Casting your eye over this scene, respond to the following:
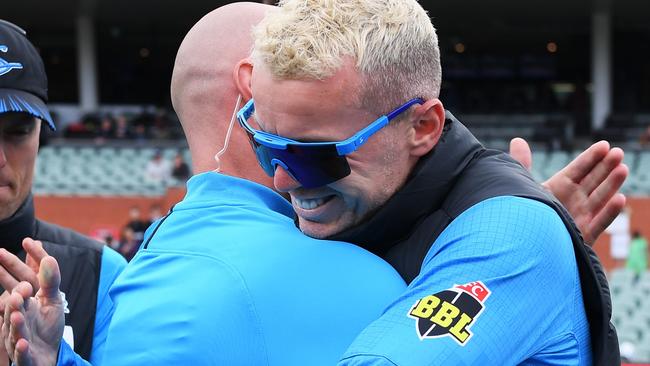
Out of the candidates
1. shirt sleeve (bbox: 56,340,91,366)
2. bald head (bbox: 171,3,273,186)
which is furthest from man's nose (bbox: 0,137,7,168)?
shirt sleeve (bbox: 56,340,91,366)

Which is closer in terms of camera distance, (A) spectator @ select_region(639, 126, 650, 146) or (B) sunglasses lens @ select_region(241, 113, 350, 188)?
(B) sunglasses lens @ select_region(241, 113, 350, 188)

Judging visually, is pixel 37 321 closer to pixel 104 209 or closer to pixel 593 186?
pixel 593 186

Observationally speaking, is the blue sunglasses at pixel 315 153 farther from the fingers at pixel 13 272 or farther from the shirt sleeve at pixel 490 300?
the fingers at pixel 13 272

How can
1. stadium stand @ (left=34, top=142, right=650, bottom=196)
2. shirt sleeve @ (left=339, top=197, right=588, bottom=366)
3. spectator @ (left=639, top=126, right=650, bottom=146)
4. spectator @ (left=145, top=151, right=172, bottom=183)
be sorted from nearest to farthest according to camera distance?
shirt sleeve @ (left=339, top=197, right=588, bottom=366), stadium stand @ (left=34, top=142, right=650, bottom=196), spectator @ (left=145, top=151, right=172, bottom=183), spectator @ (left=639, top=126, right=650, bottom=146)

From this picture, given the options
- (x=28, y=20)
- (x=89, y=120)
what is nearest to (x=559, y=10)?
(x=89, y=120)

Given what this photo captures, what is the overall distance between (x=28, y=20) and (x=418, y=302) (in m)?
27.8

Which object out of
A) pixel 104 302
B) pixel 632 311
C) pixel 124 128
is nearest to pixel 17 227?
pixel 104 302

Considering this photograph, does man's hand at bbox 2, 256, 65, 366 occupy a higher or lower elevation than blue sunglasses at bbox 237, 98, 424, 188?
lower

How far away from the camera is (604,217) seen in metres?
1.95

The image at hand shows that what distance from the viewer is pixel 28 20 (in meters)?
27.2

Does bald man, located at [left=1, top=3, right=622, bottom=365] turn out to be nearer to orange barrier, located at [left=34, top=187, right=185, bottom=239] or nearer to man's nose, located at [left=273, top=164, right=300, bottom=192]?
man's nose, located at [left=273, top=164, right=300, bottom=192]

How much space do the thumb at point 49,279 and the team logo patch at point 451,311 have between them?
0.72 metres

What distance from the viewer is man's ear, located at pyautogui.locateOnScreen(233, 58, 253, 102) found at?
1.83 meters

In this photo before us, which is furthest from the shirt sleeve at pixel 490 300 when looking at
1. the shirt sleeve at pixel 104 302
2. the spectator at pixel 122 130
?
the spectator at pixel 122 130
